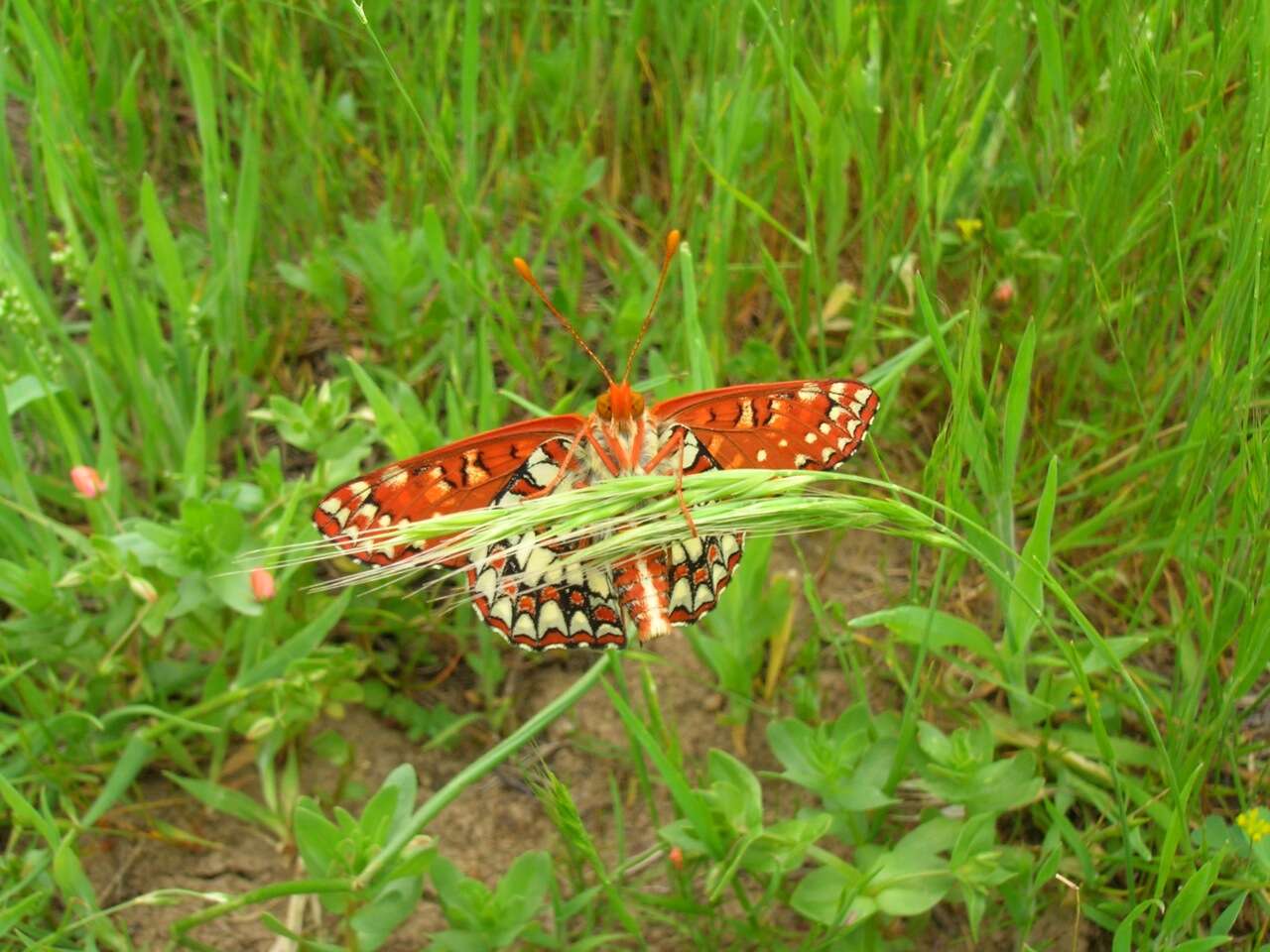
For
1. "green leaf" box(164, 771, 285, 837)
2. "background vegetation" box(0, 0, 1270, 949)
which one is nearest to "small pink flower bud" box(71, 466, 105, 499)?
"background vegetation" box(0, 0, 1270, 949)

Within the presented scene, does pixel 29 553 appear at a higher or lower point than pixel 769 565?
higher

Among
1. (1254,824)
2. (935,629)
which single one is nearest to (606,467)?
(935,629)

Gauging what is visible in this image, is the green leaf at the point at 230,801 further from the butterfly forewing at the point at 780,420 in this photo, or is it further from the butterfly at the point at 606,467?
the butterfly forewing at the point at 780,420

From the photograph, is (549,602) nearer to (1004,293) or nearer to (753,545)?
(753,545)

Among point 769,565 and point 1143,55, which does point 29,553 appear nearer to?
point 769,565

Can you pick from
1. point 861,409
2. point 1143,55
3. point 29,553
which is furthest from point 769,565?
point 29,553

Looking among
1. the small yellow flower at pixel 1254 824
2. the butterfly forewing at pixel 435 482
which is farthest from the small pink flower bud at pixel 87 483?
the small yellow flower at pixel 1254 824
